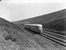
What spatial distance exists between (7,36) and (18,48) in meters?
1.63

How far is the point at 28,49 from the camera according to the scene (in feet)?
24.6

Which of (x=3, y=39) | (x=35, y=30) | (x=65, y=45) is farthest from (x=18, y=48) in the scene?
(x=35, y=30)

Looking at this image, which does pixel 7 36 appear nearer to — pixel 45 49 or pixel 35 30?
pixel 45 49

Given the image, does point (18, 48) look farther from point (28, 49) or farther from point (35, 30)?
point (35, 30)

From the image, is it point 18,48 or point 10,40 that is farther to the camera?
point 10,40

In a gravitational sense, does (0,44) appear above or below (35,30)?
above

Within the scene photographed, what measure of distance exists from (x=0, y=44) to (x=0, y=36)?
966mm

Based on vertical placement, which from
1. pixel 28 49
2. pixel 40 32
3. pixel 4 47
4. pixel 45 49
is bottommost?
pixel 40 32

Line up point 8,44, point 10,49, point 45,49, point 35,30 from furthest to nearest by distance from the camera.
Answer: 1. point 35,30
2. point 45,49
3. point 8,44
4. point 10,49

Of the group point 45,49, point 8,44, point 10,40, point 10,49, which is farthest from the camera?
point 45,49

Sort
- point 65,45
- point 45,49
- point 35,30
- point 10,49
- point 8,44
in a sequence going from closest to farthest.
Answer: point 10,49 → point 8,44 → point 45,49 → point 65,45 → point 35,30

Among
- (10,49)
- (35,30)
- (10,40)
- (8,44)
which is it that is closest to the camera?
(10,49)

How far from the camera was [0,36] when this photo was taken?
25.3ft

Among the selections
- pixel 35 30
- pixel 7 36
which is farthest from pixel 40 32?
pixel 7 36
